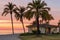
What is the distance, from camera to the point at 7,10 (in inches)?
3182

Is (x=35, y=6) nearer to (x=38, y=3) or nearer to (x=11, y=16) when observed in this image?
(x=38, y=3)

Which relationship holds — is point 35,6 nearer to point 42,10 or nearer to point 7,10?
point 42,10

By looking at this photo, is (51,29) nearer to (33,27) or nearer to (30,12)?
(33,27)

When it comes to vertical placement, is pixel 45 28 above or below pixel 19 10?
below

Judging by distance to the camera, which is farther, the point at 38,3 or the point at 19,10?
the point at 19,10

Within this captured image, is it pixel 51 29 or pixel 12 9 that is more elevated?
pixel 12 9

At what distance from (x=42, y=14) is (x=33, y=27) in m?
26.5

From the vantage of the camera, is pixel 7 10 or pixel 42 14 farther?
pixel 7 10

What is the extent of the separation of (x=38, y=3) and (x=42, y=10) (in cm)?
192

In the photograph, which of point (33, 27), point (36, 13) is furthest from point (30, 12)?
point (33, 27)

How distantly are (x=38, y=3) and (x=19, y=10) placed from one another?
86.8 feet

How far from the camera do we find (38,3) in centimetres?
5559

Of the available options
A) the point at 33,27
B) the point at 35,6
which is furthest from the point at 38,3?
the point at 33,27

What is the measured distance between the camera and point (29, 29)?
Result: 83.1m
